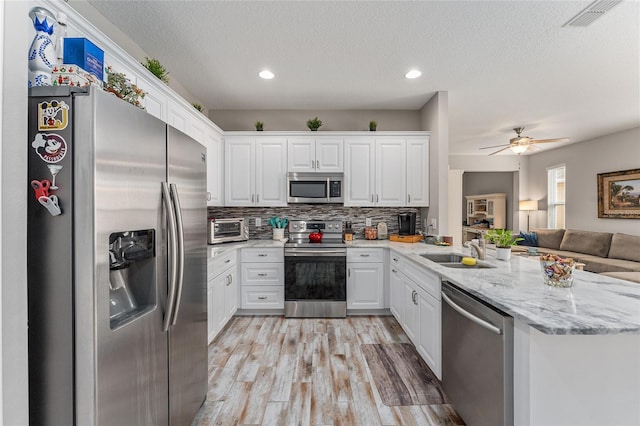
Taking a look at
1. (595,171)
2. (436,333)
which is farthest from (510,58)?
(595,171)

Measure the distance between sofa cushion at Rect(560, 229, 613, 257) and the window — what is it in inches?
51.9

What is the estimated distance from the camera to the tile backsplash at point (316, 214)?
4.28m

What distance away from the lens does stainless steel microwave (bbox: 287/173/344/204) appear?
392 centimetres

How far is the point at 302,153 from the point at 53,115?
309 cm

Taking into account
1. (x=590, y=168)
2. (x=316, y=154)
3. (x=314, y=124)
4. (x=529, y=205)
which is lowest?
(x=529, y=205)

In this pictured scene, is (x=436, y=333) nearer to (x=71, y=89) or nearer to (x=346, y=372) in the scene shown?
(x=346, y=372)

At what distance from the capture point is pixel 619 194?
5355 millimetres

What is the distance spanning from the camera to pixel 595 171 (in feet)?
19.3

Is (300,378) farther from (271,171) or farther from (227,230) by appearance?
(271,171)

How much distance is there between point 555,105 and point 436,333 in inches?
149

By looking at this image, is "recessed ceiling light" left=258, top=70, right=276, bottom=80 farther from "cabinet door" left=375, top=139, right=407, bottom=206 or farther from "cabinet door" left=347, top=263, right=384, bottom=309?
"cabinet door" left=347, top=263, right=384, bottom=309

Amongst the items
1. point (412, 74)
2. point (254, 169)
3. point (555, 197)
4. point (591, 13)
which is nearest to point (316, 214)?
point (254, 169)

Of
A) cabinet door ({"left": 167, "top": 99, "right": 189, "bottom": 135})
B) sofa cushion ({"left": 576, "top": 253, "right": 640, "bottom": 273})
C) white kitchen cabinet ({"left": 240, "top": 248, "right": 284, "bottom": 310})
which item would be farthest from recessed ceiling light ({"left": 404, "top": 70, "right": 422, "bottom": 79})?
sofa cushion ({"left": 576, "top": 253, "right": 640, "bottom": 273})

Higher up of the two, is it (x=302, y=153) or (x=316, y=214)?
(x=302, y=153)
